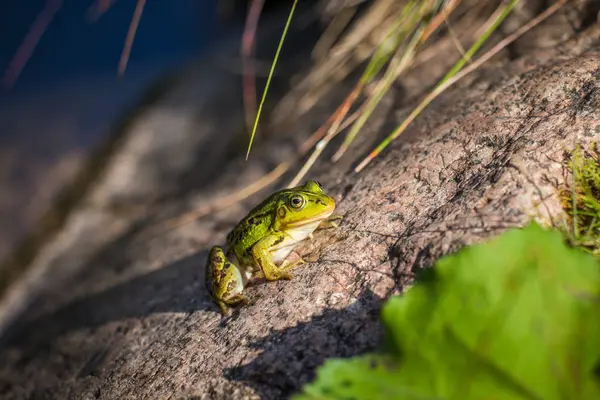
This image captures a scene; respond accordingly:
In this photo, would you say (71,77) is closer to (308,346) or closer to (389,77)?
(389,77)

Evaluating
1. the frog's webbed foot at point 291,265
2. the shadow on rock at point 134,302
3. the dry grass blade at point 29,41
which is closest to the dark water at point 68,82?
the dry grass blade at point 29,41

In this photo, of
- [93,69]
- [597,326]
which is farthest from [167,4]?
[597,326]

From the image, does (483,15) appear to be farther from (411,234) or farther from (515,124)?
(411,234)

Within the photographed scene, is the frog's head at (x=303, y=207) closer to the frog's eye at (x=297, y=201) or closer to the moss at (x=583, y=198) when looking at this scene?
the frog's eye at (x=297, y=201)

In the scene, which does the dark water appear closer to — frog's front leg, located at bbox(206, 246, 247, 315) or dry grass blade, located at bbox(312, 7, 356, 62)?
dry grass blade, located at bbox(312, 7, 356, 62)

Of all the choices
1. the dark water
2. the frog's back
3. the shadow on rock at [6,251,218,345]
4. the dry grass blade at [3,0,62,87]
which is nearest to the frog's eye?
the frog's back

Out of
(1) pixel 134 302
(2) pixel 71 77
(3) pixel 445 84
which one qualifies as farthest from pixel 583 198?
(2) pixel 71 77

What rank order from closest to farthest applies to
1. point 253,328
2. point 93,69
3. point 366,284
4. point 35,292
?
point 366,284 < point 253,328 < point 35,292 < point 93,69
